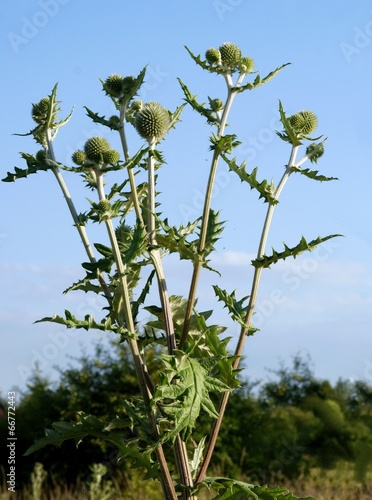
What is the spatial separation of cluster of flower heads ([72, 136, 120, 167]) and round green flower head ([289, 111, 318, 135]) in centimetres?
111

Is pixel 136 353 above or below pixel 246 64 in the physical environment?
below

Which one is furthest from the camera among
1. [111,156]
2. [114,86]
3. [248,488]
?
[114,86]

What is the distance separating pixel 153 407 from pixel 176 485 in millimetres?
720

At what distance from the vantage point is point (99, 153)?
412 cm

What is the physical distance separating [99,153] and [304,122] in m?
1.26

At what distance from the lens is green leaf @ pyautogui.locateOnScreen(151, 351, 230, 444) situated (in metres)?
3.57

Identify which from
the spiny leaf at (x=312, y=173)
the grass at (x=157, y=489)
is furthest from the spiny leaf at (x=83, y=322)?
the grass at (x=157, y=489)

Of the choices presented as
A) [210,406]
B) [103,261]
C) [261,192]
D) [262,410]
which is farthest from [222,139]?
[262,410]

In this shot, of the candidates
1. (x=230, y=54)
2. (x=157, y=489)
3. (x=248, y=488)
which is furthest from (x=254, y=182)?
(x=157, y=489)

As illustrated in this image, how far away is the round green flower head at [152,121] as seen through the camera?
13.8 ft

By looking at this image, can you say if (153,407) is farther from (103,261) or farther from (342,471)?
(342,471)

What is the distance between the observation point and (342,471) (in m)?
11.1

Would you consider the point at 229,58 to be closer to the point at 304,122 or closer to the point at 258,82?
the point at 258,82

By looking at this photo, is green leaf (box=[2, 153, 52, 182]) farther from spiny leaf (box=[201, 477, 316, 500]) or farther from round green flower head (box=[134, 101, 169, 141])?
spiny leaf (box=[201, 477, 316, 500])
